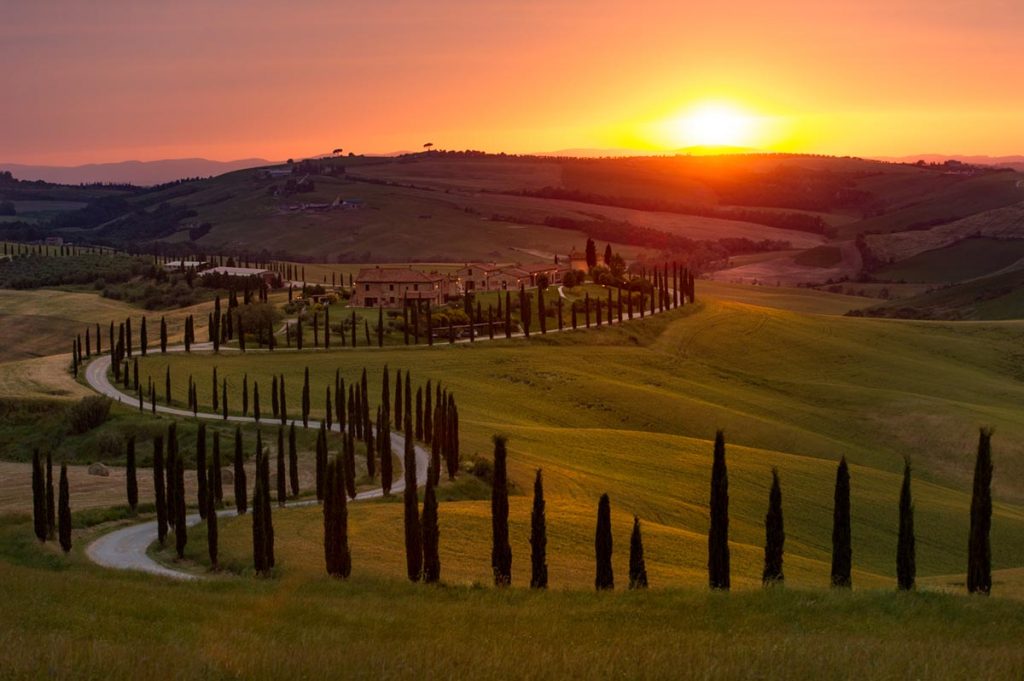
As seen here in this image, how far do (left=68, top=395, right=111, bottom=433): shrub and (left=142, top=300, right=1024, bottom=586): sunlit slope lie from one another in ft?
33.8

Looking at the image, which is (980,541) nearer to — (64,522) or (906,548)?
(906,548)

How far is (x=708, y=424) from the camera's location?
297 feet

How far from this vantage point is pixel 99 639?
72.2 feet

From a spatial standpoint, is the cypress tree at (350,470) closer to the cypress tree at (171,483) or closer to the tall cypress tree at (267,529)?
the cypress tree at (171,483)

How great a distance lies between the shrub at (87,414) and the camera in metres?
80.2

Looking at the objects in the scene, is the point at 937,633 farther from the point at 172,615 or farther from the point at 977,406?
the point at 977,406

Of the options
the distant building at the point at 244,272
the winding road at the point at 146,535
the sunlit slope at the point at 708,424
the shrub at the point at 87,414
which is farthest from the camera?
the distant building at the point at 244,272

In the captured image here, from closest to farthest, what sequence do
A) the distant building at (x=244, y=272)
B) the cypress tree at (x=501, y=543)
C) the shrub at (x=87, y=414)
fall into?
the cypress tree at (x=501, y=543) < the shrub at (x=87, y=414) < the distant building at (x=244, y=272)

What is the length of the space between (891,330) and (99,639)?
126 metres

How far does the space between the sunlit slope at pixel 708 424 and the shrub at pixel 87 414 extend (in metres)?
10.3

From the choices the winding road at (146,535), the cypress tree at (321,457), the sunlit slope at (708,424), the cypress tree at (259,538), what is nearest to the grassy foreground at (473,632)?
the cypress tree at (259,538)

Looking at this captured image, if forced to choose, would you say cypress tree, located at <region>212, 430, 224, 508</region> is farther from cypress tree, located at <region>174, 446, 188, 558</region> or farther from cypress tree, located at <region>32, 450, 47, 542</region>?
cypress tree, located at <region>32, 450, 47, 542</region>

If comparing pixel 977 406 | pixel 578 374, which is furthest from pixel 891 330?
pixel 578 374

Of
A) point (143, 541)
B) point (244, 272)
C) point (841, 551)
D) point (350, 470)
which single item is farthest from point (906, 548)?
point (244, 272)
